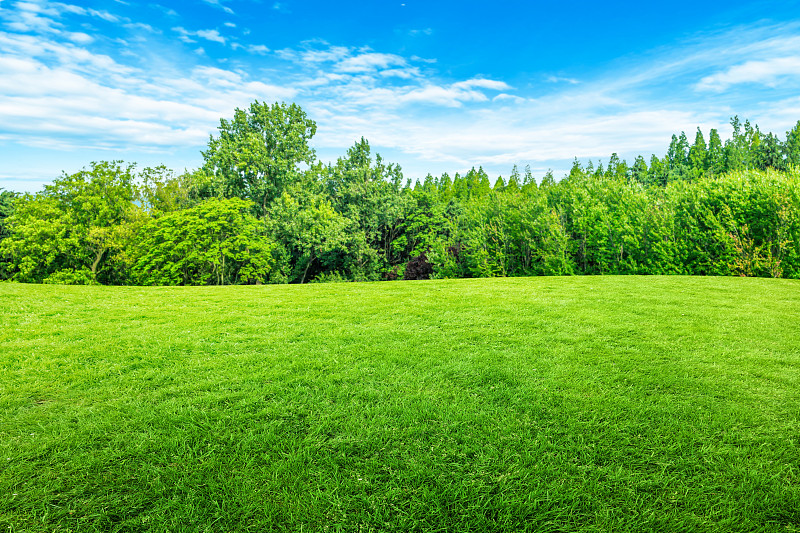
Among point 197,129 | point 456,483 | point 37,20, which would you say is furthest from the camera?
point 197,129

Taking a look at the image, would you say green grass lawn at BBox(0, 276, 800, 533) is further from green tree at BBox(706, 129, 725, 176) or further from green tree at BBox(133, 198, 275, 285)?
green tree at BBox(706, 129, 725, 176)

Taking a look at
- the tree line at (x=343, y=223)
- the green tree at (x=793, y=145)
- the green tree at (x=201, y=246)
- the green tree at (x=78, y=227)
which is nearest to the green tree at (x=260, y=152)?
the tree line at (x=343, y=223)

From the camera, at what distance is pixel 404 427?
2797 mm

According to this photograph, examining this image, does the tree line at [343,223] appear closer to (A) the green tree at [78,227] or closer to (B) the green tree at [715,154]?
(A) the green tree at [78,227]

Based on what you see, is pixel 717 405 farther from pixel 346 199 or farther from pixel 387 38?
pixel 346 199

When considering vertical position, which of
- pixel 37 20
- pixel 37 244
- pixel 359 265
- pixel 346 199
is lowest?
pixel 359 265

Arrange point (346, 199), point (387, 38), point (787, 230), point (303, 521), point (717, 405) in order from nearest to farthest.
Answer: point (303, 521) → point (717, 405) → point (787, 230) → point (387, 38) → point (346, 199)

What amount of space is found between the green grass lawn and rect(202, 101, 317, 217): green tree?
24.5 meters

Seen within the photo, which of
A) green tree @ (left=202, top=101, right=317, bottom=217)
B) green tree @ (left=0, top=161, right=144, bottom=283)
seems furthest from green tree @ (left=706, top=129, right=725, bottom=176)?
green tree @ (left=0, top=161, right=144, bottom=283)

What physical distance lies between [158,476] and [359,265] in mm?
27522

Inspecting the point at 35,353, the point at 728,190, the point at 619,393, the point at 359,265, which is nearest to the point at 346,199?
the point at 359,265

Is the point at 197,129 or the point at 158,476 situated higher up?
the point at 197,129

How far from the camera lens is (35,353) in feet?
15.3

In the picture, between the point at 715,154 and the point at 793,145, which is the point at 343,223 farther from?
the point at 793,145
